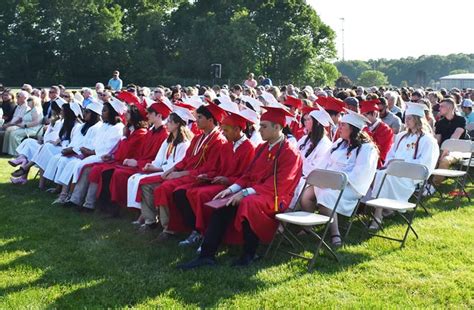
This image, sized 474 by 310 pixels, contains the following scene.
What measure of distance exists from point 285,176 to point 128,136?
3.05m

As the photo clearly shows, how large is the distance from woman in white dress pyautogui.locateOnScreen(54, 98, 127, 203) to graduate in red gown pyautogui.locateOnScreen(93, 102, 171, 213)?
522mm

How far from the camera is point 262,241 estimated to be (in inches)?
218

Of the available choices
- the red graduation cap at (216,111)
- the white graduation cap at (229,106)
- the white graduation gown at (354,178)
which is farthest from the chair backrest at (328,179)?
the red graduation cap at (216,111)

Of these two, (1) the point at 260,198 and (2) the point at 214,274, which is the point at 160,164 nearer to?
(1) the point at 260,198

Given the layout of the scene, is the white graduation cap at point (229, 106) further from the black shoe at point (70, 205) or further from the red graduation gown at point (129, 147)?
the black shoe at point (70, 205)

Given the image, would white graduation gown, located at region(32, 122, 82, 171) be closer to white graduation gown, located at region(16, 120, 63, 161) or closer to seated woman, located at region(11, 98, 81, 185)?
seated woman, located at region(11, 98, 81, 185)

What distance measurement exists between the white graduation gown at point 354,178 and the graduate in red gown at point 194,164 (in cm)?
129

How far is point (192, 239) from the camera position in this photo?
19.9ft

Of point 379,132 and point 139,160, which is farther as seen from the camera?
point 379,132

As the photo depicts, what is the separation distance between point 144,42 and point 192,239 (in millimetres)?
44215

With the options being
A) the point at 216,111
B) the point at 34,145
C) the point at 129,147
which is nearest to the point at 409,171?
the point at 216,111

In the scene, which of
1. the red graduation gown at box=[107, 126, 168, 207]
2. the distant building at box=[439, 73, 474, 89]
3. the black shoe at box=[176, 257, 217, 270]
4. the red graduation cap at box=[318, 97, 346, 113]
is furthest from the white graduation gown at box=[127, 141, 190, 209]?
the distant building at box=[439, 73, 474, 89]

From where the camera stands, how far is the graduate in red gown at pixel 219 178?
5.88m

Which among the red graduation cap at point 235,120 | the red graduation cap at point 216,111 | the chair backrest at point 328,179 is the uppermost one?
the red graduation cap at point 216,111
